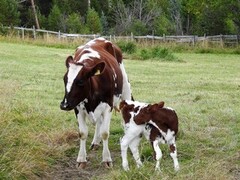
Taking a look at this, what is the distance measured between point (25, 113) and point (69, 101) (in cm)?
269

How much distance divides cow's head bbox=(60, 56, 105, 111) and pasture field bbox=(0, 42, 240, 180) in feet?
2.48

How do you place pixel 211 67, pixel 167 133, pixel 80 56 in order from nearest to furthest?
pixel 167 133 < pixel 80 56 < pixel 211 67

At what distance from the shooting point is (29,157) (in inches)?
247

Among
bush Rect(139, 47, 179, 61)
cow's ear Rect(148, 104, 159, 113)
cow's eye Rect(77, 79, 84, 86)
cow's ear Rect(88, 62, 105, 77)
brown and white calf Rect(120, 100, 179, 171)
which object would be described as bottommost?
bush Rect(139, 47, 179, 61)

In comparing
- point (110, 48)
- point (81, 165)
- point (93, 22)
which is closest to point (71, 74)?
point (81, 165)

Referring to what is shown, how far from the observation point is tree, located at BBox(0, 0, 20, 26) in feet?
A: 149

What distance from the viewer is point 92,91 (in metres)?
6.74

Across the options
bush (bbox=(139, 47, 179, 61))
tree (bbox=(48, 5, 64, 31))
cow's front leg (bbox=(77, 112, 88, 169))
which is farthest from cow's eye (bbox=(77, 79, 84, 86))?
tree (bbox=(48, 5, 64, 31))

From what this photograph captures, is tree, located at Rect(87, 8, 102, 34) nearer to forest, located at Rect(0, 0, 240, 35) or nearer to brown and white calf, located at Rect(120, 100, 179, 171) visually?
forest, located at Rect(0, 0, 240, 35)

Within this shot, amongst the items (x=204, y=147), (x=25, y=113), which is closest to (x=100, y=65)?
(x=204, y=147)

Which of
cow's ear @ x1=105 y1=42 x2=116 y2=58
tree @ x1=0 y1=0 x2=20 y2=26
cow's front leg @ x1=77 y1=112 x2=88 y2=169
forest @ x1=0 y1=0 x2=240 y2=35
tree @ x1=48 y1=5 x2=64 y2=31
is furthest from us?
tree @ x1=48 y1=5 x2=64 y2=31

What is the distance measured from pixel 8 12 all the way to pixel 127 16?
12.0 meters

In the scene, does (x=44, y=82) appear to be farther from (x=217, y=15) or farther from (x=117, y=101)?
(x=217, y=15)

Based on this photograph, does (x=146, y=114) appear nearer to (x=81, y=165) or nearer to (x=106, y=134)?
(x=106, y=134)
